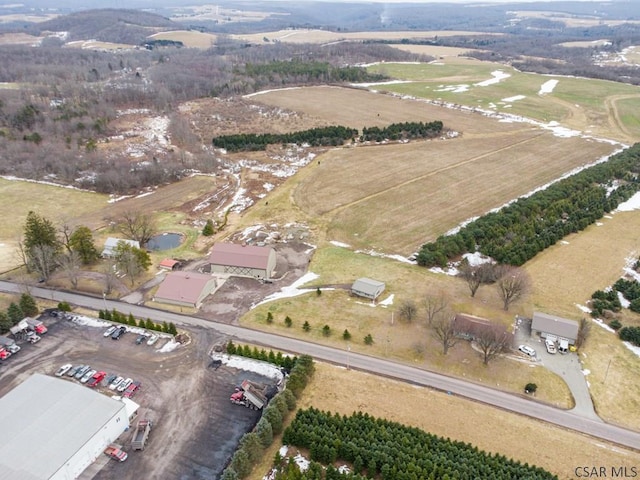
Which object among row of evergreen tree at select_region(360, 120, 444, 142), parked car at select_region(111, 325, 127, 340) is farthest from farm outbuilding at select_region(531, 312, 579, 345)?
row of evergreen tree at select_region(360, 120, 444, 142)

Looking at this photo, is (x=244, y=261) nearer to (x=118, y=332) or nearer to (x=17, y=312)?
(x=118, y=332)

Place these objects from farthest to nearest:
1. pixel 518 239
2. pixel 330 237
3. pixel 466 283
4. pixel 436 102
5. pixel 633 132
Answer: pixel 436 102 < pixel 633 132 < pixel 330 237 < pixel 518 239 < pixel 466 283

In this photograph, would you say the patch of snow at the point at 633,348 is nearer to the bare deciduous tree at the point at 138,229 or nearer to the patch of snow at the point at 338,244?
the patch of snow at the point at 338,244

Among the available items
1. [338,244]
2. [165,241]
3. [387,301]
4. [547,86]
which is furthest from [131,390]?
[547,86]

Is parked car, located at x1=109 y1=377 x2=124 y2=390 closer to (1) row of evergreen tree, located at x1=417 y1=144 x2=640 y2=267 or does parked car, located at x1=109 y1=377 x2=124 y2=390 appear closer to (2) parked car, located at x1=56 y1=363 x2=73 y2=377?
(2) parked car, located at x1=56 y1=363 x2=73 y2=377

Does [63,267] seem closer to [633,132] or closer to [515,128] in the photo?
[515,128]

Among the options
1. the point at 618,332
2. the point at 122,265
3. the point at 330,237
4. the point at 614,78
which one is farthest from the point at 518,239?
the point at 614,78
